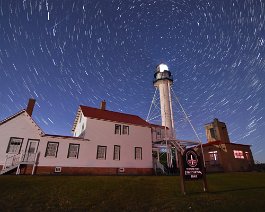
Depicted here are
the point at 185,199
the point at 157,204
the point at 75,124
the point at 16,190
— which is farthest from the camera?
the point at 75,124

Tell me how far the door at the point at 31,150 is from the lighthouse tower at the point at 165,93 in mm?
21698

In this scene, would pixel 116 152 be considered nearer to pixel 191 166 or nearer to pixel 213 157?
pixel 191 166

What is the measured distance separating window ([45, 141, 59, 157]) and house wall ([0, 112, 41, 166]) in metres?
1.66

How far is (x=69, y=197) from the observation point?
10.6m

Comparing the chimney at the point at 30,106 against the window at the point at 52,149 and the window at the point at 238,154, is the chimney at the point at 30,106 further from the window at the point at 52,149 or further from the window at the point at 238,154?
the window at the point at 238,154

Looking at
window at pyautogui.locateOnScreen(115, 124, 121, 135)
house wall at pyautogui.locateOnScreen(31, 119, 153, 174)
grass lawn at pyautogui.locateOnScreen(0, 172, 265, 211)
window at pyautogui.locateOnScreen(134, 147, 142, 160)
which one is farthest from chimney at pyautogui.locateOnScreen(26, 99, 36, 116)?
window at pyautogui.locateOnScreen(134, 147, 142, 160)

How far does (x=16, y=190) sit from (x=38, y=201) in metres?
2.97

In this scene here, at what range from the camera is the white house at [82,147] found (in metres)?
21.8

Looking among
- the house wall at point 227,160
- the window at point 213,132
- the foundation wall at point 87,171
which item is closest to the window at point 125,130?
the foundation wall at point 87,171

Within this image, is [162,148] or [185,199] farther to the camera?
[162,148]

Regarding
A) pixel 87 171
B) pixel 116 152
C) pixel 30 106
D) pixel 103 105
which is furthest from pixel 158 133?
pixel 30 106

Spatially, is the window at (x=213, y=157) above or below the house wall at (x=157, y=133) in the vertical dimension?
below

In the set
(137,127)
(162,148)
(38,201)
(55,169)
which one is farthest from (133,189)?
(162,148)

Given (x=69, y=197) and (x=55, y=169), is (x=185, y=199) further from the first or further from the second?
(x=55, y=169)
